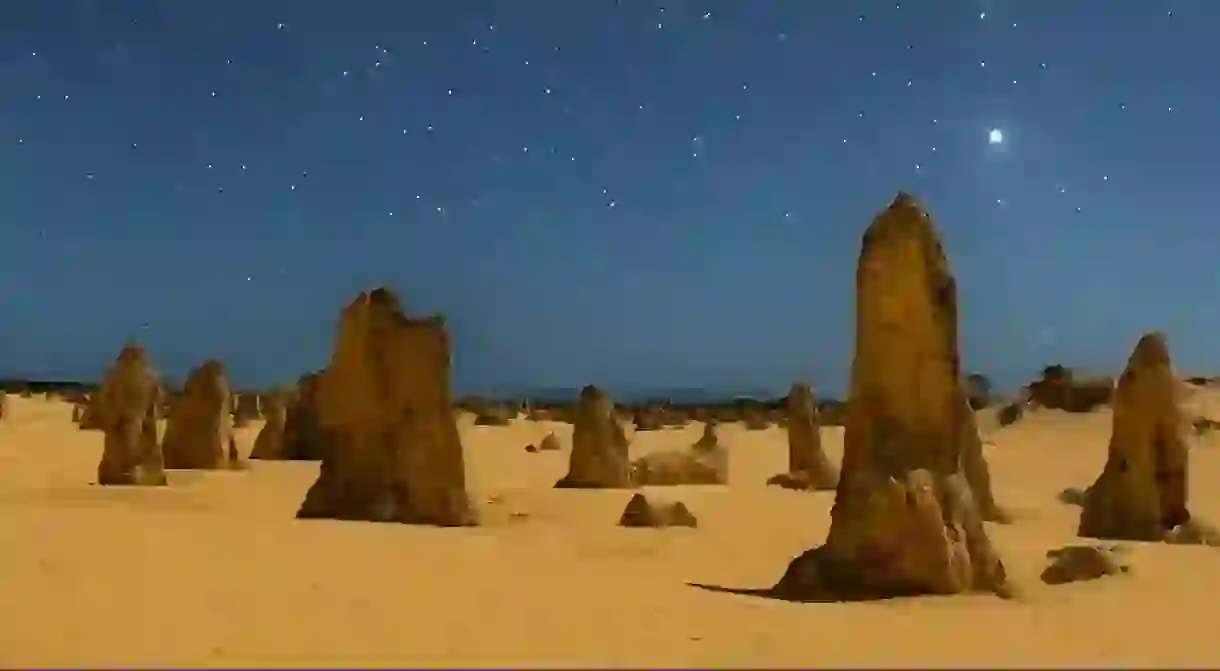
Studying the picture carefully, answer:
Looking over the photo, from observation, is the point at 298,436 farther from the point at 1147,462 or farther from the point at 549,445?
the point at 1147,462

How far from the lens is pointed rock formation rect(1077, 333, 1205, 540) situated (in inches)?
695

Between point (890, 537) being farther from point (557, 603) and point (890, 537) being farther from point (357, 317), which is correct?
point (357, 317)

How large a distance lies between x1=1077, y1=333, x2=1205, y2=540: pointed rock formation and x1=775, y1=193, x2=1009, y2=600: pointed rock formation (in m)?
7.75

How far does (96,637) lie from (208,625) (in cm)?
65

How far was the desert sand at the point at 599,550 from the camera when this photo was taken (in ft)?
23.8

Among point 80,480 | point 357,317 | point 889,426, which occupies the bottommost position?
point 80,480

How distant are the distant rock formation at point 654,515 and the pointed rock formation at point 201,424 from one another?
1028 centimetres

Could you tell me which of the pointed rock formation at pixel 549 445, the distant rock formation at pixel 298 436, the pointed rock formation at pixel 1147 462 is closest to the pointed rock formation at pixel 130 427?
the distant rock formation at pixel 298 436

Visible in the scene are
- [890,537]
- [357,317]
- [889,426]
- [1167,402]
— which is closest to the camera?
[890,537]

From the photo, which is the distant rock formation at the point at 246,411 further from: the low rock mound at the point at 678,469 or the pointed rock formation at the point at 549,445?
the low rock mound at the point at 678,469

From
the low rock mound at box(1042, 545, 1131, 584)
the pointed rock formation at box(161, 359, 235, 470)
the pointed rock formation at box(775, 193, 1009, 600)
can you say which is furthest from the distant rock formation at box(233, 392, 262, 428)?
the pointed rock formation at box(775, 193, 1009, 600)

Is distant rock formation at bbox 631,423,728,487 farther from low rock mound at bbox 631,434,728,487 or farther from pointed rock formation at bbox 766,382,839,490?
pointed rock formation at bbox 766,382,839,490

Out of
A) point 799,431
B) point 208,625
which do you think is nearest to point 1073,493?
point 799,431

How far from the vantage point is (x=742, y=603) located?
9.36 m
